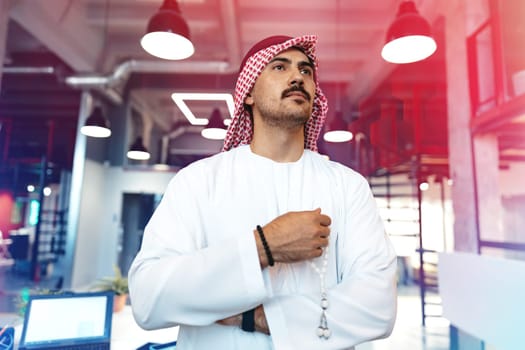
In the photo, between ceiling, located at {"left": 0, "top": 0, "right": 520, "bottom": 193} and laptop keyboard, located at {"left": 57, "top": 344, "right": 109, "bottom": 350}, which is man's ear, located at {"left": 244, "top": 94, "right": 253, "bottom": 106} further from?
ceiling, located at {"left": 0, "top": 0, "right": 520, "bottom": 193}

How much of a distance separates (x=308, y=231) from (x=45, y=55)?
7.03 metres

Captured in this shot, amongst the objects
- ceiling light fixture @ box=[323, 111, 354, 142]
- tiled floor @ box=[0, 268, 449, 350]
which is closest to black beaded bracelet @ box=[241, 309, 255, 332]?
tiled floor @ box=[0, 268, 449, 350]

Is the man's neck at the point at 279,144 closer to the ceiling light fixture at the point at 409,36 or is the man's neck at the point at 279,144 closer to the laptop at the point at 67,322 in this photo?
the laptop at the point at 67,322

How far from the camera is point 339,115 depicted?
5.47 m

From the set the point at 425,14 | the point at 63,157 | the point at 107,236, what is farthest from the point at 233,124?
the point at 63,157

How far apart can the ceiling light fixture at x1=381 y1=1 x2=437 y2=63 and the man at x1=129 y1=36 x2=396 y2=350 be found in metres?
1.92

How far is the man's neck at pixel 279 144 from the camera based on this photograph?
1.06 meters

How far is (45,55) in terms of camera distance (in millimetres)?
6270

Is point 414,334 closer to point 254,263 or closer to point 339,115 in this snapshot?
point 339,115

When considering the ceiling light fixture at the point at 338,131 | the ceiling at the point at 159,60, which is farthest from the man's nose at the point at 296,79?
the ceiling light fixture at the point at 338,131

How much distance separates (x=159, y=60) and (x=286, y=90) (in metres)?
→ 5.21

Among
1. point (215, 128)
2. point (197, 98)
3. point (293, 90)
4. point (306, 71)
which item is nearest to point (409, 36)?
point (306, 71)

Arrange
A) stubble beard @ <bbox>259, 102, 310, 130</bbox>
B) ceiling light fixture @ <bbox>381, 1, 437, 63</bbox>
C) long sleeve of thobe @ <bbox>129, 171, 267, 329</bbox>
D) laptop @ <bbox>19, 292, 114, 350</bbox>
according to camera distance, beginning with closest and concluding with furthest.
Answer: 1. long sleeve of thobe @ <bbox>129, 171, 267, 329</bbox>
2. stubble beard @ <bbox>259, 102, 310, 130</bbox>
3. laptop @ <bbox>19, 292, 114, 350</bbox>
4. ceiling light fixture @ <bbox>381, 1, 437, 63</bbox>

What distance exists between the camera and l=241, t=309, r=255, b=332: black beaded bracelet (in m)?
0.83
